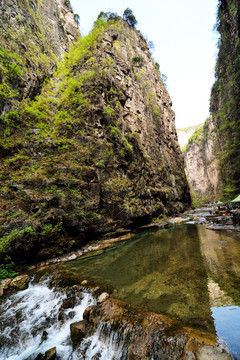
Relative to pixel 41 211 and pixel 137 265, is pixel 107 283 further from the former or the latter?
pixel 41 211

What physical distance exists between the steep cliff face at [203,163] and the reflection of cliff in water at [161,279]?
53.5 meters

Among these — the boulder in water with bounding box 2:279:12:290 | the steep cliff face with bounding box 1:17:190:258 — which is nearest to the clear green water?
the boulder in water with bounding box 2:279:12:290

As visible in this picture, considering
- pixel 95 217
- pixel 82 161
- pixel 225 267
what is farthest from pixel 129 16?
pixel 225 267

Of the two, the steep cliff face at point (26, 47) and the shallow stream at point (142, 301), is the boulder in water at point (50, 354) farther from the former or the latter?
the steep cliff face at point (26, 47)

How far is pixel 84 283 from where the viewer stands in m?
5.03

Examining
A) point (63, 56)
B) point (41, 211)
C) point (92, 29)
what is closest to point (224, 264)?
point (41, 211)

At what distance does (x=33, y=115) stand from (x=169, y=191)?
803 inches

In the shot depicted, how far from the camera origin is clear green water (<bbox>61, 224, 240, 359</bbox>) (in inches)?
122

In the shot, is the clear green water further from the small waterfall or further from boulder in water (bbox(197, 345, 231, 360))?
the small waterfall

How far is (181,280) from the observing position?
4.46 meters

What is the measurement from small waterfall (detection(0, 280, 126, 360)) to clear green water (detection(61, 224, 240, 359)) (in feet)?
3.05

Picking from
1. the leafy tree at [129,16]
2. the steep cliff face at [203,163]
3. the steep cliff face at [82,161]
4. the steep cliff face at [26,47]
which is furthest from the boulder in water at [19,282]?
the steep cliff face at [203,163]

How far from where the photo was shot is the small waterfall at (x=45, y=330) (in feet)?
10.1

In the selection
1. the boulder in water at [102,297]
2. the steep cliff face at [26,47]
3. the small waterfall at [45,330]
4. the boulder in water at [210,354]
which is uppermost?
the steep cliff face at [26,47]
